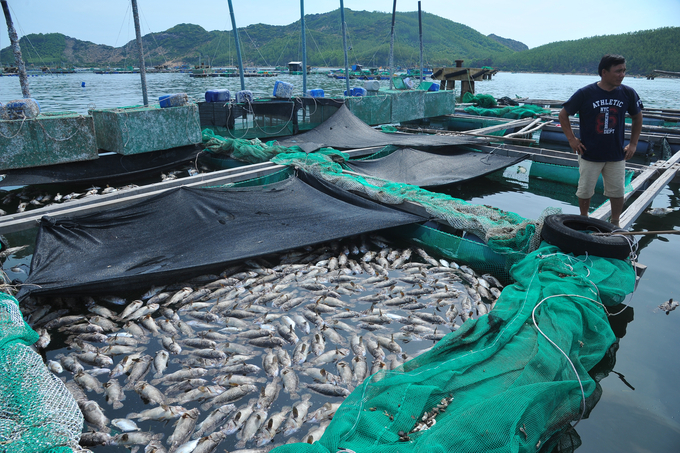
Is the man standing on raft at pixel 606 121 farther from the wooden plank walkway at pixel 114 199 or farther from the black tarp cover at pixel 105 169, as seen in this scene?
the black tarp cover at pixel 105 169

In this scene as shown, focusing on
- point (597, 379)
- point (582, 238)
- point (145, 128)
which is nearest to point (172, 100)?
point (145, 128)

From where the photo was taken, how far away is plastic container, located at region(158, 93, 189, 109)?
11.1 metres

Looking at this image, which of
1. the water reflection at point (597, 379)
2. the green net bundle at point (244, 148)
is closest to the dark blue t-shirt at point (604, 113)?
the water reflection at point (597, 379)

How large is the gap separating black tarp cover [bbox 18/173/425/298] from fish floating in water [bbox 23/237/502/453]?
41 centimetres

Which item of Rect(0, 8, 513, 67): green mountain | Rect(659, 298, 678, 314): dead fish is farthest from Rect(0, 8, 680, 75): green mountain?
Rect(659, 298, 678, 314): dead fish

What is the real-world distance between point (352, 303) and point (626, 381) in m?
2.90

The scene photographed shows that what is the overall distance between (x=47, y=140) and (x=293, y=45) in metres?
165

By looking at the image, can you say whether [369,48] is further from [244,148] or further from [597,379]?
[597,379]

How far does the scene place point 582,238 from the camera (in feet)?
15.6

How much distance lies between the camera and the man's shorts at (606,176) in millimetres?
5551

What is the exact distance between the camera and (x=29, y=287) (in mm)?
4309

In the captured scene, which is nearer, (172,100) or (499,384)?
(499,384)

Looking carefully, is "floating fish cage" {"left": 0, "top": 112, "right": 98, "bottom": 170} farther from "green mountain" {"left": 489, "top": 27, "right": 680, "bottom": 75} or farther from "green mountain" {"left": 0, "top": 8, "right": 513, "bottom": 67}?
"green mountain" {"left": 0, "top": 8, "right": 513, "bottom": 67}

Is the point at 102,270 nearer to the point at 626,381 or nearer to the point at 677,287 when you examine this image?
the point at 626,381
